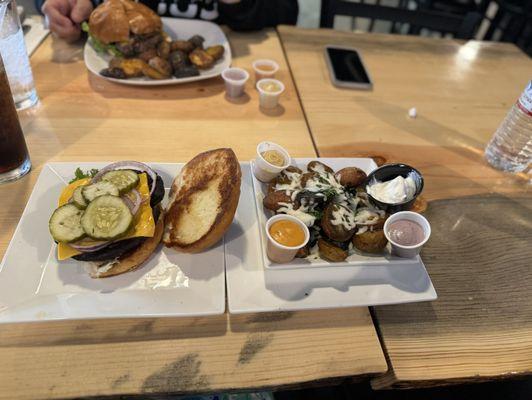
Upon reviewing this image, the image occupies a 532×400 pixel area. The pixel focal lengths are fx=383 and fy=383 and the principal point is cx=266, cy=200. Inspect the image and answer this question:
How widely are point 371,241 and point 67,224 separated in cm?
88

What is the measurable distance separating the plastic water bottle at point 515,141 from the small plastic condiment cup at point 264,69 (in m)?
1.11

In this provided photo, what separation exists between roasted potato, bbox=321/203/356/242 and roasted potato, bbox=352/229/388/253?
37 mm

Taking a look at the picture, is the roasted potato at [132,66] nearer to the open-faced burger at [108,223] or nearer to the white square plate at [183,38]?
the white square plate at [183,38]

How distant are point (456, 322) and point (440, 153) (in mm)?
890

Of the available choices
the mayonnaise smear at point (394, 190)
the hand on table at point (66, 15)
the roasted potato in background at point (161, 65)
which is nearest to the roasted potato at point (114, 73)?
the roasted potato in background at point (161, 65)

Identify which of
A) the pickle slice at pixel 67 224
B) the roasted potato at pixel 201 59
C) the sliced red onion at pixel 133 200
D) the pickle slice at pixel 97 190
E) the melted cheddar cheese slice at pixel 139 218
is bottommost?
the roasted potato at pixel 201 59

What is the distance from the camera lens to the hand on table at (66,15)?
1.98 meters

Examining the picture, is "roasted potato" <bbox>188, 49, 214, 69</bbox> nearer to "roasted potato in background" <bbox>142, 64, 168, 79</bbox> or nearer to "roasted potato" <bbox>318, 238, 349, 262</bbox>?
"roasted potato in background" <bbox>142, 64, 168, 79</bbox>

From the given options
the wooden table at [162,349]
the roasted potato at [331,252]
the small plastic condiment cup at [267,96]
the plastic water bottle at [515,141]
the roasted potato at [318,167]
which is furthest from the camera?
the small plastic condiment cup at [267,96]

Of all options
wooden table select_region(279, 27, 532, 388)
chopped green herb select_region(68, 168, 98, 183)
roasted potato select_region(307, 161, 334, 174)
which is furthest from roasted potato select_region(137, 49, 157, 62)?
roasted potato select_region(307, 161, 334, 174)

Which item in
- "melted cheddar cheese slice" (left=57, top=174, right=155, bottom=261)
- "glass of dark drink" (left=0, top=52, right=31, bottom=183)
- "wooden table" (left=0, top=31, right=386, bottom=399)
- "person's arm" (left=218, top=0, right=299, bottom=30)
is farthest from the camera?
"person's arm" (left=218, top=0, right=299, bottom=30)

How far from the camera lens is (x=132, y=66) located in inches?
73.5

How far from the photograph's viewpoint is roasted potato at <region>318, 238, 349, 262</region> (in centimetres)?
114

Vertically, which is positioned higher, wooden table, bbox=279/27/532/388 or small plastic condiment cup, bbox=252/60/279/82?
small plastic condiment cup, bbox=252/60/279/82
